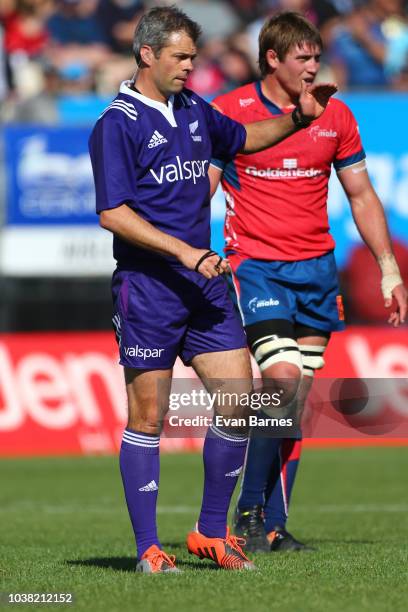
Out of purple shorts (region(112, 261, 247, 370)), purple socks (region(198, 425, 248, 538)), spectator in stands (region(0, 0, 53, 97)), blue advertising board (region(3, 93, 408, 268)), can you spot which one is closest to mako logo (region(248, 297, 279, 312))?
purple shorts (region(112, 261, 247, 370))

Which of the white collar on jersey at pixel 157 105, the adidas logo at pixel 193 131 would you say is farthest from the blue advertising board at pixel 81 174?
the white collar on jersey at pixel 157 105

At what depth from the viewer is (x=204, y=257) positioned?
5.43m

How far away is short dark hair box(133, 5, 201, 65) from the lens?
5.68m

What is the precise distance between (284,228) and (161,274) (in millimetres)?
1436

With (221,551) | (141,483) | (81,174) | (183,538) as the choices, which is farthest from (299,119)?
(81,174)

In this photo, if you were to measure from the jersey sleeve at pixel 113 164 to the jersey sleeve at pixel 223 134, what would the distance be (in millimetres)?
602

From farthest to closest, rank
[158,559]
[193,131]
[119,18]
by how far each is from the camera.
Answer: [119,18] < [193,131] < [158,559]

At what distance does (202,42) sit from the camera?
1758cm

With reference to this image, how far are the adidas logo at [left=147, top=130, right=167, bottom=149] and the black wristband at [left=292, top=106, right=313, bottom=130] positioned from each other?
0.80 metres

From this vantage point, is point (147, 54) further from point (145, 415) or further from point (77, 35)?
point (77, 35)

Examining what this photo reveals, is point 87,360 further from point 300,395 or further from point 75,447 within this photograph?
point 300,395

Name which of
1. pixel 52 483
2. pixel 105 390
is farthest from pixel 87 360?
pixel 52 483

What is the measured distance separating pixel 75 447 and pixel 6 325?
1.70 meters

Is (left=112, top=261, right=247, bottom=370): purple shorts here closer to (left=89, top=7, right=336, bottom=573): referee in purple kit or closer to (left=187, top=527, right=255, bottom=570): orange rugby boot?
Result: (left=89, top=7, right=336, bottom=573): referee in purple kit
